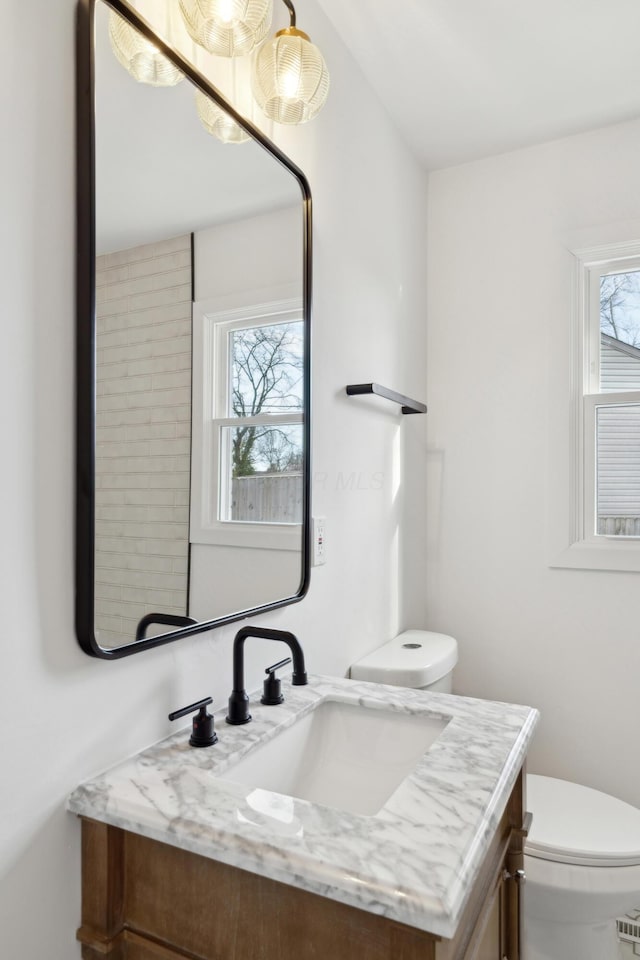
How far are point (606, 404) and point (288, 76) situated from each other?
145 cm

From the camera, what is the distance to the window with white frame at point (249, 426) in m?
1.11

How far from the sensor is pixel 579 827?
158 centimetres

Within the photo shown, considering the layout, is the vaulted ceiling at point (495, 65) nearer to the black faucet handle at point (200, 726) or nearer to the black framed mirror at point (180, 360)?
the black framed mirror at point (180, 360)

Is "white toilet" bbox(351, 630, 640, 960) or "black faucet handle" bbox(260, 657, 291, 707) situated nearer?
"black faucet handle" bbox(260, 657, 291, 707)

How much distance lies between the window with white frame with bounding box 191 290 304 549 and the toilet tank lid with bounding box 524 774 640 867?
974 mm

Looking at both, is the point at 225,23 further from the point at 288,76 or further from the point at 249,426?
the point at 249,426

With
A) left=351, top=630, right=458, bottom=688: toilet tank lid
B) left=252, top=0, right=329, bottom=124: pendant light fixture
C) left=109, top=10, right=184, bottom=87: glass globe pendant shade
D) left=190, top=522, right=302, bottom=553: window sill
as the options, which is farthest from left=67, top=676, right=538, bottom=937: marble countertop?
left=252, top=0, right=329, bottom=124: pendant light fixture

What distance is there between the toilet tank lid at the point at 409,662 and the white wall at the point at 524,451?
Result: 31 centimetres

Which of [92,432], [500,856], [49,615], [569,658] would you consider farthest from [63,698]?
[569,658]

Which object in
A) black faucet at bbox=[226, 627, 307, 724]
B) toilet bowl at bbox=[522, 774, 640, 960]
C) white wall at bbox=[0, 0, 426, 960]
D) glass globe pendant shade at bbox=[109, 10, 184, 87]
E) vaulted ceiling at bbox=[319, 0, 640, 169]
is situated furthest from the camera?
vaulted ceiling at bbox=[319, 0, 640, 169]

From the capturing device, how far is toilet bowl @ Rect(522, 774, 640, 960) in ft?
4.75

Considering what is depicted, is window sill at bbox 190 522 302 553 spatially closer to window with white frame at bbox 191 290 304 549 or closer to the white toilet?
→ window with white frame at bbox 191 290 304 549

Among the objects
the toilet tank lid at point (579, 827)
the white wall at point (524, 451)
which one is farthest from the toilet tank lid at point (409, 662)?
the toilet tank lid at point (579, 827)

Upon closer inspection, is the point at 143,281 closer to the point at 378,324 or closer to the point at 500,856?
the point at 378,324
